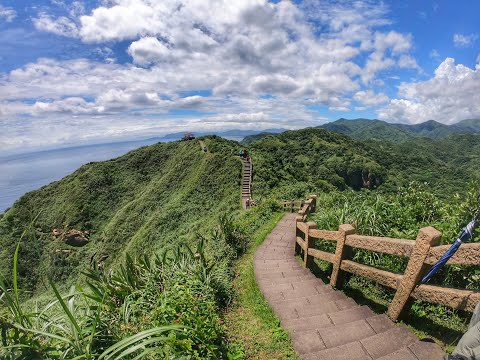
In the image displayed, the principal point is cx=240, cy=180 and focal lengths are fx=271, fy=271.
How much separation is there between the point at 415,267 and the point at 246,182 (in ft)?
76.9

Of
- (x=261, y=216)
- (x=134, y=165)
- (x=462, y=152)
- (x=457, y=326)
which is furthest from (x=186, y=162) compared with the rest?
(x=462, y=152)

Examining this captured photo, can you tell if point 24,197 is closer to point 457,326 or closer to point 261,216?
point 261,216

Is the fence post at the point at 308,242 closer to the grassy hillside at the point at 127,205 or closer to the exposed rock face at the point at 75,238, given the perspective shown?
the grassy hillside at the point at 127,205

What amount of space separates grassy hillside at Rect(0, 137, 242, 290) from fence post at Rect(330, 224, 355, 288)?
1549cm

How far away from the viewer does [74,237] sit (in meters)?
36.4

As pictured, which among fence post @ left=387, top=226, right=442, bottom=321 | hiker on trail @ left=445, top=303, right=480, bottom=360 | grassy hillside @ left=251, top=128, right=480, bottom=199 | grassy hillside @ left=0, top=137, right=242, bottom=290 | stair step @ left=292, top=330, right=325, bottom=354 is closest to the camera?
hiker on trail @ left=445, top=303, right=480, bottom=360

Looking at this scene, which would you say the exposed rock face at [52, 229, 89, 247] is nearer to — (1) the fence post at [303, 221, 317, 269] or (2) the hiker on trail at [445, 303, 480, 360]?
(1) the fence post at [303, 221, 317, 269]

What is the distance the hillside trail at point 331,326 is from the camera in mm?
2881

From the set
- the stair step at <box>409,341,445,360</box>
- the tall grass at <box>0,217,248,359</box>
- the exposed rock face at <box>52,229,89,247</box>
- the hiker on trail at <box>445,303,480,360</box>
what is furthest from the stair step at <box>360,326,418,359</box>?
the exposed rock face at <box>52,229,89,247</box>

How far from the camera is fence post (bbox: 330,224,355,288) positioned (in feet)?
13.4

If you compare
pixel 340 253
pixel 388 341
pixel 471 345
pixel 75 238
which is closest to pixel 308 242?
pixel 340 253

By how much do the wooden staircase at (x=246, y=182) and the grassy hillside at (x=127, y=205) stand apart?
27.5 inches

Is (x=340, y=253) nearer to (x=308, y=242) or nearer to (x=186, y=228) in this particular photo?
(x=308, y=242)

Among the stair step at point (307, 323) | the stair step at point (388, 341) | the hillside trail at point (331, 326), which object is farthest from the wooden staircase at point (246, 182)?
the stair step at point (388, 341)
